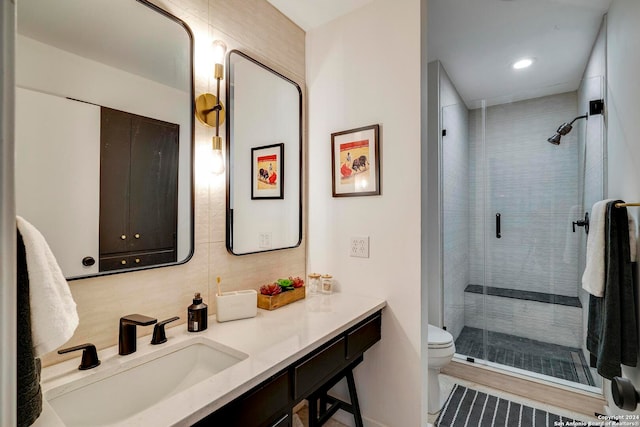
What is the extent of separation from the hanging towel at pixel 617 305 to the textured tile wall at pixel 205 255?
1619 mm

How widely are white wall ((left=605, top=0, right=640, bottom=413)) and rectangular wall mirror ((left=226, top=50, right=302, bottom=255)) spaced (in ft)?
5.51

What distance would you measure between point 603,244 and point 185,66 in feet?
7.26

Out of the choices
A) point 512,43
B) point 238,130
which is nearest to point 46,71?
point 238,130

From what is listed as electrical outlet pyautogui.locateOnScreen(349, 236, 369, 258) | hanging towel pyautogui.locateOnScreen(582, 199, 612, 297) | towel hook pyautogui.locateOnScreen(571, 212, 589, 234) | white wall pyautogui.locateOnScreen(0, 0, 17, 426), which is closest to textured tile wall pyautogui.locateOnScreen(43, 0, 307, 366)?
electrical outlet pyautogui.locateOnScreen(349, 236, 369, 258)

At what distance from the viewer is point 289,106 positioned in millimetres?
A: 1917

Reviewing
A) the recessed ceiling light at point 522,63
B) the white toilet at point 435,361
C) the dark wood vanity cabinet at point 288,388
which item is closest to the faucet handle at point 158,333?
the dark wood vanity cabinet at point 288,388

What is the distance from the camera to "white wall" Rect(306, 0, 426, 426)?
5.29 feet

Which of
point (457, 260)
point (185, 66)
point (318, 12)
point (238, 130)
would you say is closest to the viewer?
point (185, 66)

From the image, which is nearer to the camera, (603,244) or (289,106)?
(603,244)

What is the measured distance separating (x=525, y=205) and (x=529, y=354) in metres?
1.39

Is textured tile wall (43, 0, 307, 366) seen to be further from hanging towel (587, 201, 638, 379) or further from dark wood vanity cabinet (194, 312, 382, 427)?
hanging towel (587, 201, 638, 379)

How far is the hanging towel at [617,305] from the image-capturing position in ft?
4.68

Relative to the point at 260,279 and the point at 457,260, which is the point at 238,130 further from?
the point at 457,260

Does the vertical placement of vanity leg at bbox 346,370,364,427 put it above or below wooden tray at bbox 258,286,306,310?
below
